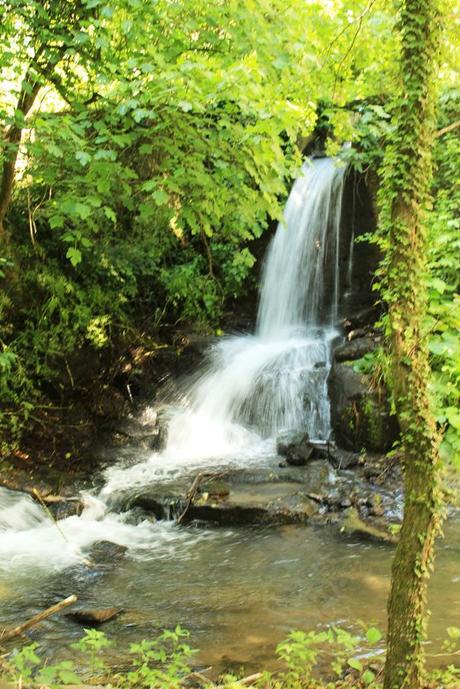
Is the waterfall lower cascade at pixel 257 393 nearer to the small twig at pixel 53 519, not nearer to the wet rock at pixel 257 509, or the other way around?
the small twig at pixel 53 519

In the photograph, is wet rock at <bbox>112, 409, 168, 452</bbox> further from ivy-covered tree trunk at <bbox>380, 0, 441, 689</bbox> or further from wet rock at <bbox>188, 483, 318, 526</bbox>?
ivy-covered tree trunk at <bbox>380, 0, 441, 689</bbox>

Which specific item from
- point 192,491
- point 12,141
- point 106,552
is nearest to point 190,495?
point 192,491

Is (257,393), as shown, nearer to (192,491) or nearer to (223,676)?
(192,491)

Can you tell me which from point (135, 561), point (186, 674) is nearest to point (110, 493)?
point (135, 561)

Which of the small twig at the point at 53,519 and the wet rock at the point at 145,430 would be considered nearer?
the small twig at the point at 53,519

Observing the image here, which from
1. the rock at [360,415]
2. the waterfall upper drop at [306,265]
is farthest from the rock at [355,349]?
the waterfall upper drop at [306,265]

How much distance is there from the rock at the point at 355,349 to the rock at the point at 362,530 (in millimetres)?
2920

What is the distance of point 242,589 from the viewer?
15.1 ft

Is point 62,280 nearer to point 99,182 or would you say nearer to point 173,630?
point 99,182

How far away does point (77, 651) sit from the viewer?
11.9 feet

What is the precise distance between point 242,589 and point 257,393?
4754 mm

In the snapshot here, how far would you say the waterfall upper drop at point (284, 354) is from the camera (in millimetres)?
8617

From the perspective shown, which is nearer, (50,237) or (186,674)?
(186,674)

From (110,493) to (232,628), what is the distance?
125 inches
